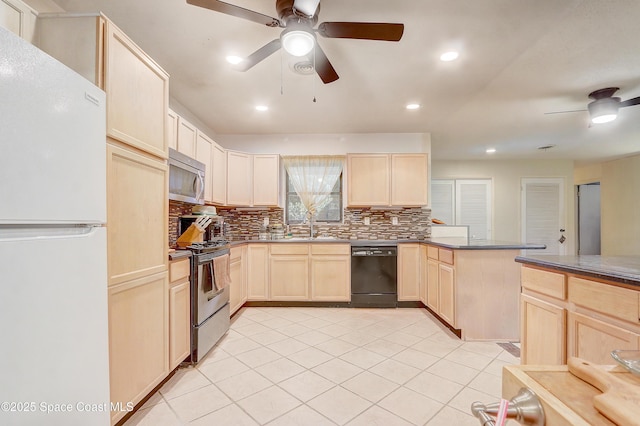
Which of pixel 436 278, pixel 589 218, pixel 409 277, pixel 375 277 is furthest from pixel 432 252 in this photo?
pixel 589 218

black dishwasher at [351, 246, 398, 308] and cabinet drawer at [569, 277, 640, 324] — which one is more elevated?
cabinet drawer at [569, 277, 640, 324]

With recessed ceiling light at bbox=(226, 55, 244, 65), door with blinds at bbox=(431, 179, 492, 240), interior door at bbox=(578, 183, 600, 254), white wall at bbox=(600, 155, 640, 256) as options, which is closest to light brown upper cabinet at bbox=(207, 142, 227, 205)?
recessed ceiling light at bbox=(226, 55, 244, 65)

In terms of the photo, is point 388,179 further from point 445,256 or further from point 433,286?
point 433,286

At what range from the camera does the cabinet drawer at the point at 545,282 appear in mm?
1504

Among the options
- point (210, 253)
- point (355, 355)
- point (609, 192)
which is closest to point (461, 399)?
point (355, 355)

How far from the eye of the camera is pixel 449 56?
7.49ft

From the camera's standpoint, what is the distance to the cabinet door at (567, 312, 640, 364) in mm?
1169

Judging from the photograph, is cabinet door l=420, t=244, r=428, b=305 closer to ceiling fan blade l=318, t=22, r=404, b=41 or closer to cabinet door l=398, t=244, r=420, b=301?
cabinet door l=398, t=244, r=420, b=301

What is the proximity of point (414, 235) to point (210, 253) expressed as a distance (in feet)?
9.93

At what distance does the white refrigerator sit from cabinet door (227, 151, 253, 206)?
2.56 metres

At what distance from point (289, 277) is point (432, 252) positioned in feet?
6.07

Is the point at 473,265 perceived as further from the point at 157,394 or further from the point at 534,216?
Result: the point at 534,216

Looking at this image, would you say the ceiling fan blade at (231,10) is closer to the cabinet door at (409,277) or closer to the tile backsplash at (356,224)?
the tile backsplash at (356,224)

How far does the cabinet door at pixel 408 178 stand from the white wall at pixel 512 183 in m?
2.82
